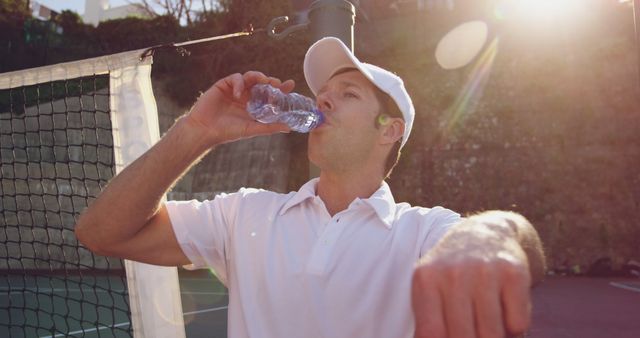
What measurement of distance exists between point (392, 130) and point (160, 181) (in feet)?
3.32

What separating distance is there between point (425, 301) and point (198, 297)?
9816mm

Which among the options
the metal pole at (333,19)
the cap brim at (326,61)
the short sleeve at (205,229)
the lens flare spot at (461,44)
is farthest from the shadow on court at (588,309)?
the lens flare spot at (461,44)

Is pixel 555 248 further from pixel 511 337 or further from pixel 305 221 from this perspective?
pixel 511 337

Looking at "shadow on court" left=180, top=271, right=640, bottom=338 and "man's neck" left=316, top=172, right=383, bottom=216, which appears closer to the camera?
"man's neck" left=316, top=172, right=383, bottom=216

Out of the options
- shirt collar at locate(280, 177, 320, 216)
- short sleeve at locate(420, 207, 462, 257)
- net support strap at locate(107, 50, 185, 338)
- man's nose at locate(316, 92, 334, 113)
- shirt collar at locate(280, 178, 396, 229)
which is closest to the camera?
short sleeve at locate(420, 207, 462, 257)

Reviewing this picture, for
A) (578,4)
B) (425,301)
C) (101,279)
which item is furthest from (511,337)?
(578,4)

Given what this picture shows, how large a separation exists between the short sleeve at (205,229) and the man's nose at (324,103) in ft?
1.64

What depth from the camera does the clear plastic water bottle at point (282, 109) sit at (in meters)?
2.38

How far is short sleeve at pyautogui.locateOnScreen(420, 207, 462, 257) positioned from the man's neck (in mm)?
358

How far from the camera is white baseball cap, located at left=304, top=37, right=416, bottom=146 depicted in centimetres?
257

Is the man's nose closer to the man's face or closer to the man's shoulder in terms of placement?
the man's face

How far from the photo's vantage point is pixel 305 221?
88.9 inches

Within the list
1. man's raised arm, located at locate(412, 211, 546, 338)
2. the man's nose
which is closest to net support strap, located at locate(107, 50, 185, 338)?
the man's nose

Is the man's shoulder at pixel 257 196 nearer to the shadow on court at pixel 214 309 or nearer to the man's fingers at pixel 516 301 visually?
the man's fingers at pixel 516 301
